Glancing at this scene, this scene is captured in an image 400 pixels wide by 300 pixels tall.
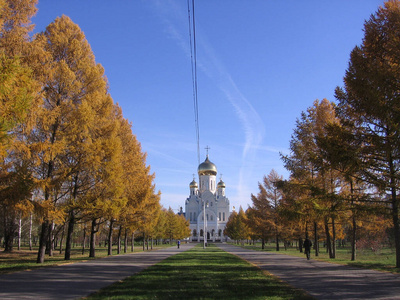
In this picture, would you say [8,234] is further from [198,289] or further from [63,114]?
[198,289]

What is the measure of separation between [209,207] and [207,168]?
1182 cm

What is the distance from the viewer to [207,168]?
98.2 m

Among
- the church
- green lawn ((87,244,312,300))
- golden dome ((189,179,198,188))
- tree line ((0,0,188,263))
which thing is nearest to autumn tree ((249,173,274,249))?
tree line ((0,0,188,263))

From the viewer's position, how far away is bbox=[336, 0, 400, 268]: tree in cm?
1184

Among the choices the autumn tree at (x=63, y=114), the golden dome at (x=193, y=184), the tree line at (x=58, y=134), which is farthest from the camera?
the golden dome at (x=193, y=184)

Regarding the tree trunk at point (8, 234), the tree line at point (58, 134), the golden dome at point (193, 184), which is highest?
the golden dome at point (193, 184)

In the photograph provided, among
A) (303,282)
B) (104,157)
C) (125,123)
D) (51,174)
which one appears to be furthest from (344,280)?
(125,123)

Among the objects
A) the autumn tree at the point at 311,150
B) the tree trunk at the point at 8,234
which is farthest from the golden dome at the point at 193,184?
the autumn tree at the point at 311,150

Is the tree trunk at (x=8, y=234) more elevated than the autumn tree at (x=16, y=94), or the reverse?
the autumn tree at (x=16, y=94)

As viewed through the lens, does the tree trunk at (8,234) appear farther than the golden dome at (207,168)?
No

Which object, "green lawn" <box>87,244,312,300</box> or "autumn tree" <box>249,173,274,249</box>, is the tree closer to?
"green lawn" <box>87,244,312,300</box>

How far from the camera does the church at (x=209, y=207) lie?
98.2 metres

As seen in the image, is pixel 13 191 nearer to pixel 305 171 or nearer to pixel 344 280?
pixel 344 280

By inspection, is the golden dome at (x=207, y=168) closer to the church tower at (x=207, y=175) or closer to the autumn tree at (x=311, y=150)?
the church tower at (x=207, y=175)
